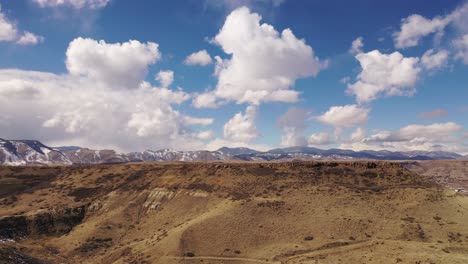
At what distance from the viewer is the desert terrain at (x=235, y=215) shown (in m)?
74.6

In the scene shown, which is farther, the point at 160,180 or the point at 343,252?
the point at 160,180

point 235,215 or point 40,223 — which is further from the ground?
point 235,215

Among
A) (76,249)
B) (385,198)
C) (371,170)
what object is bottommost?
(76,249)

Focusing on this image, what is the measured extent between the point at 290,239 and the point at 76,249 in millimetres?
51444

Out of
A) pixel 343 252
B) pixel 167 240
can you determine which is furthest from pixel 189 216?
pixel 343 252

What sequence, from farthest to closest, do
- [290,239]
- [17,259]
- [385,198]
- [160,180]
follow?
1. [160,180]
2. [385,198]
3. [290,239]
4. [17,259]

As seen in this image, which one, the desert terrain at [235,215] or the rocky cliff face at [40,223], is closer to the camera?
the desert terrain at [235,215]

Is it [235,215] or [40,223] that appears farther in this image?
[40,223]

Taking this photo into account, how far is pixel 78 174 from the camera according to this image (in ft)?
453

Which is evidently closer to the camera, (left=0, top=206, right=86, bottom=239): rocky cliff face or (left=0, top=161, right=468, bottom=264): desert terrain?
(left=0, top=161, right=468, bottom=264): desert terrain

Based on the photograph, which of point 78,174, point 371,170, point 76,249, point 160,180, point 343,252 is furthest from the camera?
point 78,174

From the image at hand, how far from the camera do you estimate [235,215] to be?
9012cm

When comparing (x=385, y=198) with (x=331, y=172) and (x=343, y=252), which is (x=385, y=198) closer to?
(x=331, y=172)

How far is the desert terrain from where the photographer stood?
7462 cm
